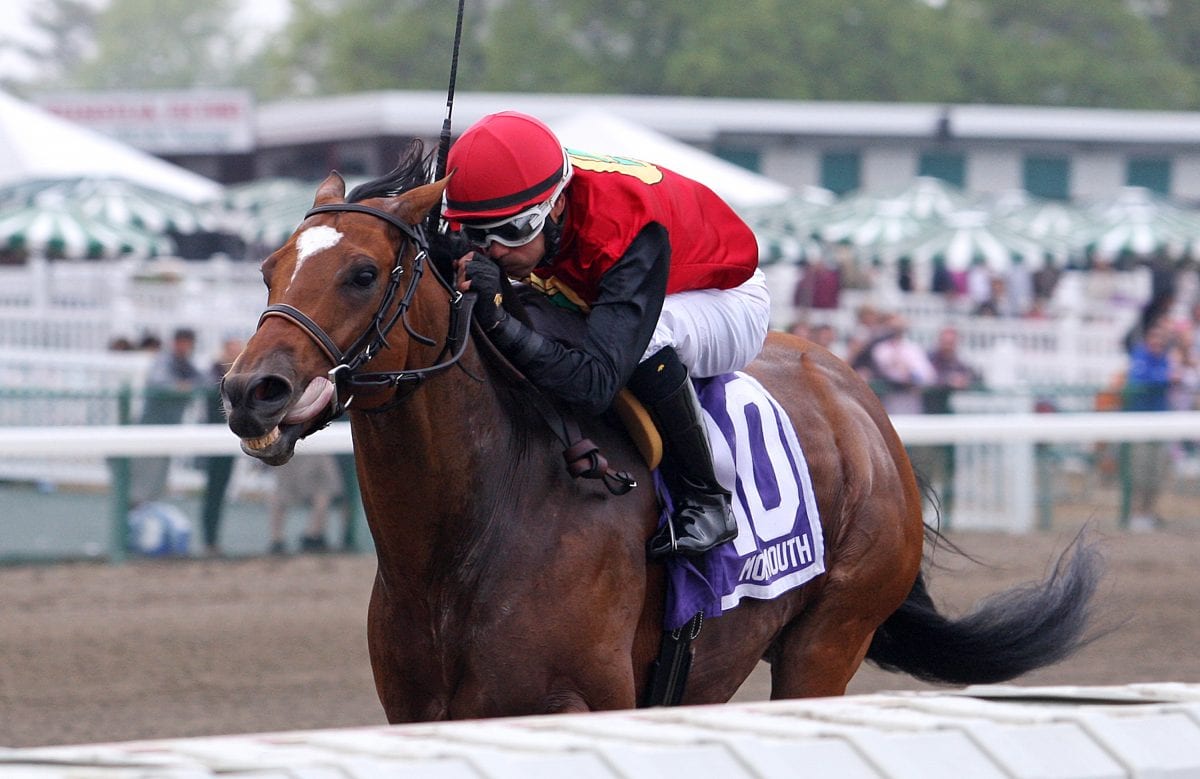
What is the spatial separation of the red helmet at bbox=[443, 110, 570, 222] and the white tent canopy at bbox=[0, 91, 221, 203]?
13009 millimetres

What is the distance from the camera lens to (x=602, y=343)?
3336mm

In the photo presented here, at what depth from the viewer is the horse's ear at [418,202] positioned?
328 centimetres

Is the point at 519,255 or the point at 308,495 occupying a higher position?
the point at 519,255

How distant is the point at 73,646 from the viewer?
7.16 m

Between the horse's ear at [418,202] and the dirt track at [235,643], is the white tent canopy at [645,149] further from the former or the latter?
the horse's ear at [418,202]

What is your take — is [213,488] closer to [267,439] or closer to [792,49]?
[267,439]

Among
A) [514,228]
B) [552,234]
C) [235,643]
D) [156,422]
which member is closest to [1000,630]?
[552,234]

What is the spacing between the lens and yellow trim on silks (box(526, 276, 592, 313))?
3623 mm

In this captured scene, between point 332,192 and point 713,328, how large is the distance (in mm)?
899

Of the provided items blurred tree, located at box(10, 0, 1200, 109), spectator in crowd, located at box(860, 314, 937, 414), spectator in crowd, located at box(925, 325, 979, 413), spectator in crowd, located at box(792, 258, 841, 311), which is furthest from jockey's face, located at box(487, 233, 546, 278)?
blurred tree, located at box(10, 0, 1200, 109)

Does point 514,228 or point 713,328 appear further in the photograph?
point 713,328

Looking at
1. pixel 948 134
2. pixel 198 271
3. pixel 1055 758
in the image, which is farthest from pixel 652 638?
pixel 948 134

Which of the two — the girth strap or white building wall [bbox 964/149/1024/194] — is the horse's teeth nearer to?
the girth strap

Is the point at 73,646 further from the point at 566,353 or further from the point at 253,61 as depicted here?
the point at 253,61
